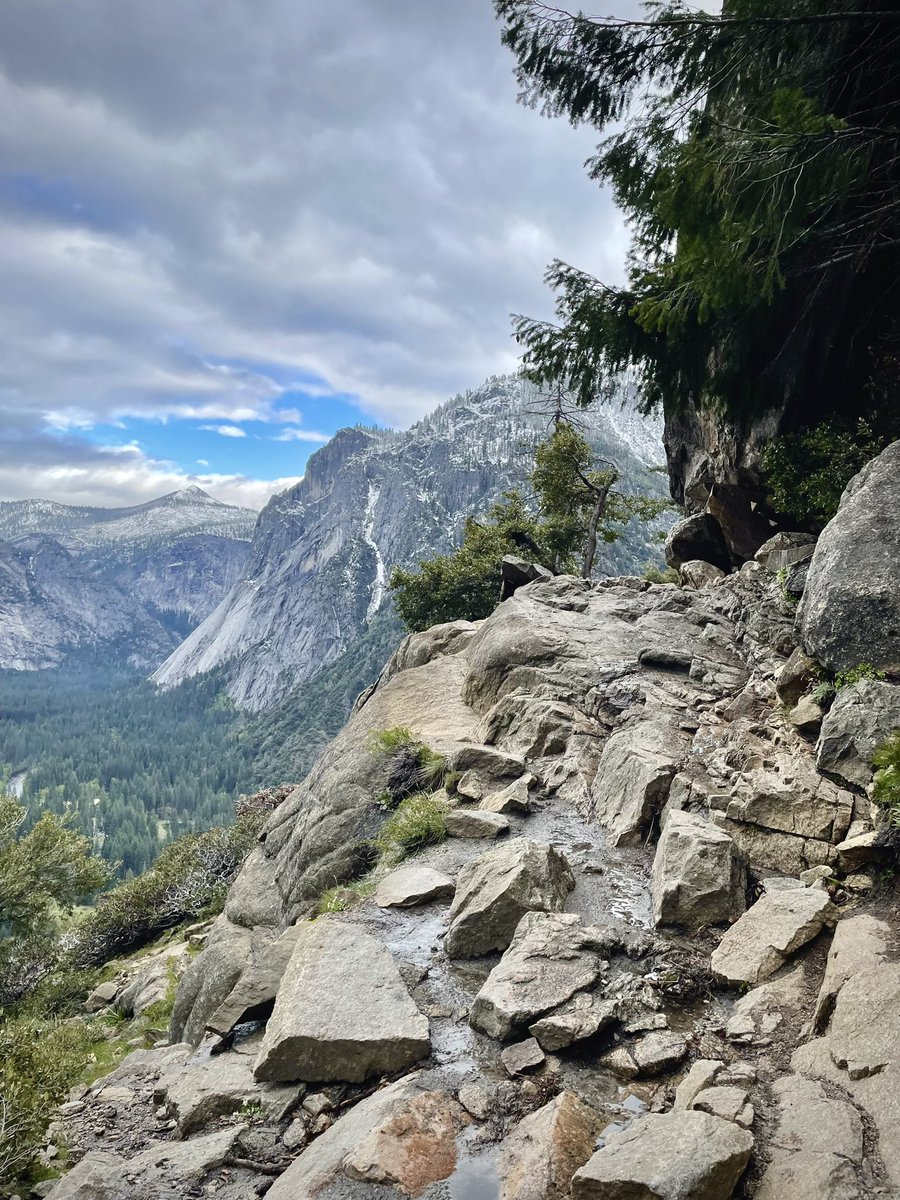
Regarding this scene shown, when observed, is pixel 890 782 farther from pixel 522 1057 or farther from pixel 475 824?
pixel 475 824

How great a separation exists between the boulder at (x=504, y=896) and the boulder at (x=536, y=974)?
0.38 metres

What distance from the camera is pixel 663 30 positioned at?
30.7 feet

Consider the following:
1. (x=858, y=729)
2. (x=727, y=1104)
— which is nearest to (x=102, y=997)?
(x=727, y=1104)

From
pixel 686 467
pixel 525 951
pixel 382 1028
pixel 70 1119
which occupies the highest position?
pixel 686 467

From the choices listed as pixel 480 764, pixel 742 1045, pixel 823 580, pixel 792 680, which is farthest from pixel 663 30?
pixel 742 1045

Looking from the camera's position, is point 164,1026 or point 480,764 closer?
point 480,764

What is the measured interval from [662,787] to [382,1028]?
5.13 meters

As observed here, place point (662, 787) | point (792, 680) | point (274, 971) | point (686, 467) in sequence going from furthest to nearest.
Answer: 1. point (686, 467)
2. point (792, 680)
3. point (662, 787)
4. point (274, 971)

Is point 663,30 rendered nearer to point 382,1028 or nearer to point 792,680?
point 792,680

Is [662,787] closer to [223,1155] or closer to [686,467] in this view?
[223,1155]

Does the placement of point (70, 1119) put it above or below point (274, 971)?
below

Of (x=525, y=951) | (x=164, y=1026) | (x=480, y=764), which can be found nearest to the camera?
(x=525, y=951)

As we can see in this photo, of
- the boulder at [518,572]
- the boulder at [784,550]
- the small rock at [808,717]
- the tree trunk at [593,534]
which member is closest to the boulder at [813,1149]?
the small rock at [808,717]

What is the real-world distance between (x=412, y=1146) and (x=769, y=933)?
354 centimetres
